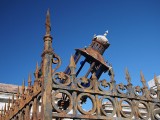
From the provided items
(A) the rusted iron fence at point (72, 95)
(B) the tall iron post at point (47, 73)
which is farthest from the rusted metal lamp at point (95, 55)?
(B) the tall iron post at point (47, 73)

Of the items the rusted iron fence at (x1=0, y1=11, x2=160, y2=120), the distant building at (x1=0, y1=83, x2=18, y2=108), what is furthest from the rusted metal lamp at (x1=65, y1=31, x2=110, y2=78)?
the distant building at (x1=0, y1=83, x2=18, y2=108)

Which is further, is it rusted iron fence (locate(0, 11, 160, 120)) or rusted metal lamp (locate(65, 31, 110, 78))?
rusted metal lamp (locate(65, 31, 110, 78))

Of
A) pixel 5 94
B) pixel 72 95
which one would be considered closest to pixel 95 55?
pixel 72 95

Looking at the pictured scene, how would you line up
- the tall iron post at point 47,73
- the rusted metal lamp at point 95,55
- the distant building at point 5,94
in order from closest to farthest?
the tall iron post at point 47,73 → the rusted metal lamp at point 95,55 → the distant building at point 5,94

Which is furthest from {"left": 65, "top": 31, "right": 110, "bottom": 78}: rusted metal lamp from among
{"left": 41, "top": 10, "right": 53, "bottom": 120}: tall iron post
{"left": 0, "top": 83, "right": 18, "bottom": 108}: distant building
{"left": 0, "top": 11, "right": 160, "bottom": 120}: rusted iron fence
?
{"left": 0, "top": 83, "right": 18, "bottom": 108}: distant building

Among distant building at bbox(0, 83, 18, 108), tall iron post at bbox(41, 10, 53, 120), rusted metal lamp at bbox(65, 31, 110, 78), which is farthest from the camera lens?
distant building at bbox(0, 83, 18, 108)

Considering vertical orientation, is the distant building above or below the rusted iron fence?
above

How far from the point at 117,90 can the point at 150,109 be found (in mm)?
953

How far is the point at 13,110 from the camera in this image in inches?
202

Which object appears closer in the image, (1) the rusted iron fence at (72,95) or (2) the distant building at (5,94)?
(1) the rusted iron fence at (72,95)

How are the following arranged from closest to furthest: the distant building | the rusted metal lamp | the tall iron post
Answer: the tall iron post
the rusted metal lamp
the distant building

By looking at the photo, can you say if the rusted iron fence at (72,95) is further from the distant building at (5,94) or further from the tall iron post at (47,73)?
the distant building at (5,94)

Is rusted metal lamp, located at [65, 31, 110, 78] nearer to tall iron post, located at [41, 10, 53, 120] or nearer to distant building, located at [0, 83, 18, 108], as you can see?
tall iron post, located at [41, 10, 53, 120]

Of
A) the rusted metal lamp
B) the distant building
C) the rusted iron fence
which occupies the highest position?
the rusted metal lamp
